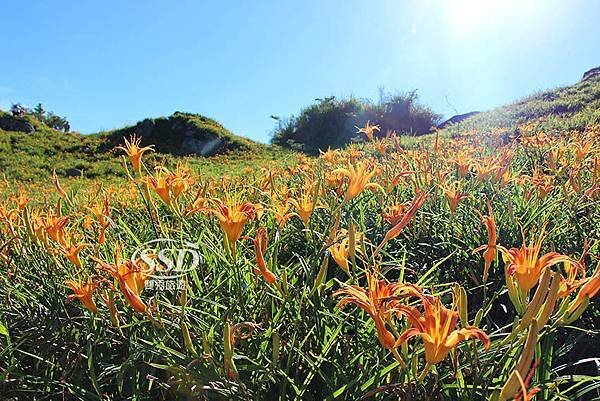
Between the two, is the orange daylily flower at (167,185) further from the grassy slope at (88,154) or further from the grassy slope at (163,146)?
the grassy slope at (88,154)

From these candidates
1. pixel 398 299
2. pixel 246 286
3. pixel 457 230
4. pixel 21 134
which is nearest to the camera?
pixel 398 299

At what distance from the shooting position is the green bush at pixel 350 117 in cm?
1603

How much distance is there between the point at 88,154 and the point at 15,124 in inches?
132

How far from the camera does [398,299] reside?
24.4 inches

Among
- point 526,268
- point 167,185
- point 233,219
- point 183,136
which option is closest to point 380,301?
point 526,268

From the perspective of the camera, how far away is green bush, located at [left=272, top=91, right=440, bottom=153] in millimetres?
16031

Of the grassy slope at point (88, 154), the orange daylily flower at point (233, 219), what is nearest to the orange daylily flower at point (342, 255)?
the orange daylily flower at point (233, 219)

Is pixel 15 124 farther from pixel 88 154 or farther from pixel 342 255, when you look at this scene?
pixel 342 255

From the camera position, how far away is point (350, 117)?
53.0 ft

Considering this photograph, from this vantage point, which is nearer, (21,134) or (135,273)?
(135,273)

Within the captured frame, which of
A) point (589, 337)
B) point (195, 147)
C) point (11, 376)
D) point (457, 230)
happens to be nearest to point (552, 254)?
point (589, 337)

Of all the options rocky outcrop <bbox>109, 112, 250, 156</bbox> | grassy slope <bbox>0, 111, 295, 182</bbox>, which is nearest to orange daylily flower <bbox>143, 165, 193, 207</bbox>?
grassy slope <bbox>0, 111, 295, 182</bbox>

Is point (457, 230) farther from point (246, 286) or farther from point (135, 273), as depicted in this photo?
point (135, 273)

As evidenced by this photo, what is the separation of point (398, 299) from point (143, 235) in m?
1.13
